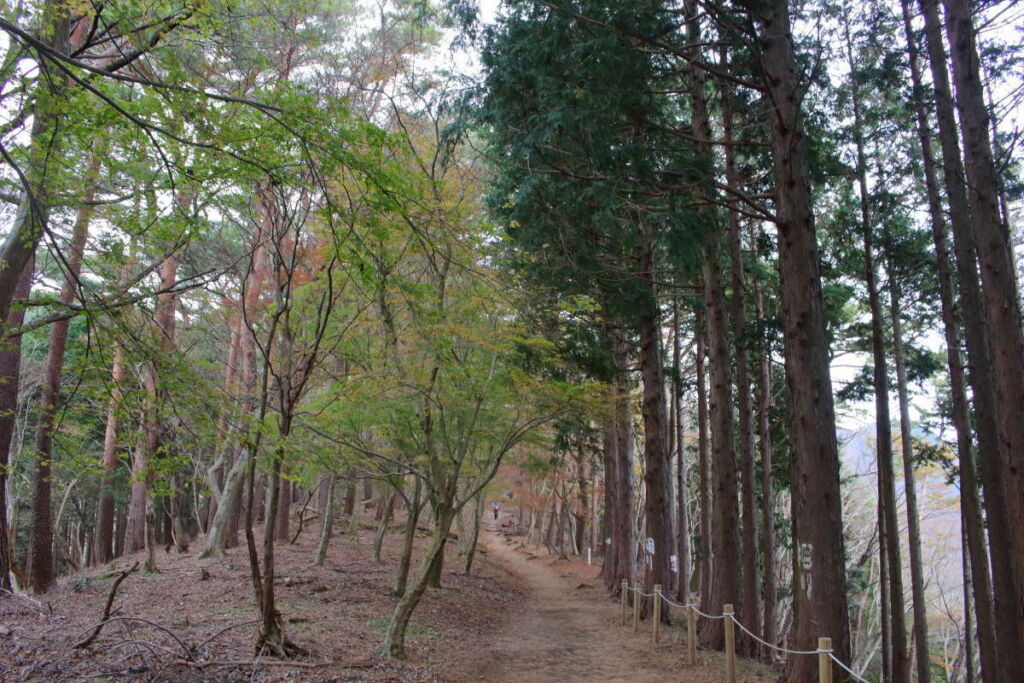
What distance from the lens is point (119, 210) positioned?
6.30 m

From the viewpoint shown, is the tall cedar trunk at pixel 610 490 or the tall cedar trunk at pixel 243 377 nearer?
the tall cedar trunk at pixel 243 377

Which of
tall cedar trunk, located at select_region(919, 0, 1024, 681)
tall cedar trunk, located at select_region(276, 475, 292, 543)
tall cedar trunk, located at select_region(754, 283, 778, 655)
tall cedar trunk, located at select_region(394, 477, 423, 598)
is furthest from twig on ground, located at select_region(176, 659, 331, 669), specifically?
tall cedar trunk, located at select_region(276, 475, 292, 543)

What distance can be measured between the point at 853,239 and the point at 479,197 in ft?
27.1

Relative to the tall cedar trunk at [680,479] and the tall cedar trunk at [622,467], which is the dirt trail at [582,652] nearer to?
the tall cedar trunk at [622,467]

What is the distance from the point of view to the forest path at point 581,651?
897 centimetres

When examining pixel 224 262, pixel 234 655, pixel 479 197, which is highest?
pixel 479 197

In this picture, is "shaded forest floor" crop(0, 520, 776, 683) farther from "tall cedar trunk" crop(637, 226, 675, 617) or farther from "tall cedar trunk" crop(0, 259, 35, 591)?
"tall cedar trunk" crop(637, 226, 675, 617)

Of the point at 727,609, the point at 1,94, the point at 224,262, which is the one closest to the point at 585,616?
the point at 727,609

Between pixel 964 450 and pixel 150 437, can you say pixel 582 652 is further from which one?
pixel 150 437

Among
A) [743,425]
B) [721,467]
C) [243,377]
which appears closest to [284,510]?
[243,377]

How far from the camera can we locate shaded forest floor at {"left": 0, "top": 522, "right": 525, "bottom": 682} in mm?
6316

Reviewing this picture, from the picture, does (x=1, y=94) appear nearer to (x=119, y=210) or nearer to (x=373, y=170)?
(x=119, y=210)

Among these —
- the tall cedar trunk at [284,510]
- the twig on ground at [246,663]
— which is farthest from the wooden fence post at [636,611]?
the tall cedar trunk at [284,510]

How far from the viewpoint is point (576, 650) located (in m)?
11.0
